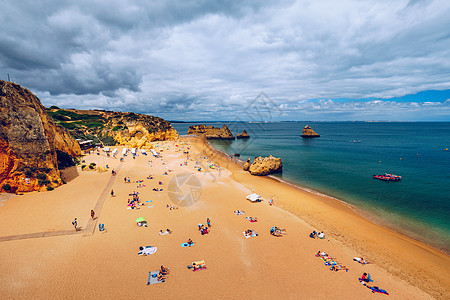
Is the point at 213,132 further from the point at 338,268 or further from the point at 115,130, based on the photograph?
the point at 338,268

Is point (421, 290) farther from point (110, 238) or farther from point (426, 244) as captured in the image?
point (110, 238)

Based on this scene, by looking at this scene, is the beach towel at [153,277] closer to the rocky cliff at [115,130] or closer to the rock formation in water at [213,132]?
the rocky cliff at [115,130]

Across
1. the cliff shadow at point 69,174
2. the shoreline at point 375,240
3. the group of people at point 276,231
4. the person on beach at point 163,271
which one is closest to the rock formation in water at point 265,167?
the shoreline at point 375,240

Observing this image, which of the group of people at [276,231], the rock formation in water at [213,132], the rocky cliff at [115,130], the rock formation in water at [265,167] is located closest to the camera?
the group of people at [276,231]

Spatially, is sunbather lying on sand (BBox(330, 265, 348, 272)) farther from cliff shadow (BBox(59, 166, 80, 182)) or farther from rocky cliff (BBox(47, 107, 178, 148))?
rocky cliff (BBox(47, 107, 178, 148))

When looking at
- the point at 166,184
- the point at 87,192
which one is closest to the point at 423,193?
the point at 166,184

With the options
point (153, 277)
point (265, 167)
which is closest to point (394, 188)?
point (265, 167)
